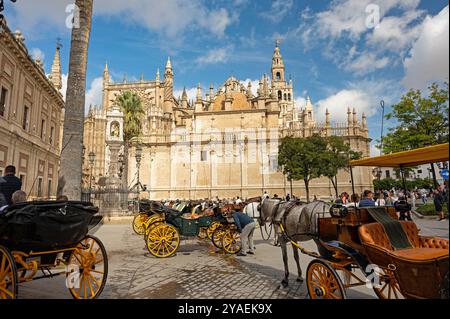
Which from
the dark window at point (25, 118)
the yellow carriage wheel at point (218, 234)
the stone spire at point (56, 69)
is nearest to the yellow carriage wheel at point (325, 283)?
the yellow carriage wheel at point (218, 234)

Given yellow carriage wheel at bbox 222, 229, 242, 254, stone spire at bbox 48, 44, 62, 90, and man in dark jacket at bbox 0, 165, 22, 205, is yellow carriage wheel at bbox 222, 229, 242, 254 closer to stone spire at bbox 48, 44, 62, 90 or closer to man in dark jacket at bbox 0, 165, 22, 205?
man in dark jacket at bbox 0, 165, 22, 205

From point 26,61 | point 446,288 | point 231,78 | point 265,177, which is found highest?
point 231,78

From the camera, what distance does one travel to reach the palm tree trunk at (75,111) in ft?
24.8

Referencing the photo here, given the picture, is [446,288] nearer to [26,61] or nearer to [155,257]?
[155,257]

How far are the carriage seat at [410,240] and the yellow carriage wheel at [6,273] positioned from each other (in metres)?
4.30

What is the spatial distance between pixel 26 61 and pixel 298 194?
33.1 metres

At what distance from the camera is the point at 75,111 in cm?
777

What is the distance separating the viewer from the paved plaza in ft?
14.5

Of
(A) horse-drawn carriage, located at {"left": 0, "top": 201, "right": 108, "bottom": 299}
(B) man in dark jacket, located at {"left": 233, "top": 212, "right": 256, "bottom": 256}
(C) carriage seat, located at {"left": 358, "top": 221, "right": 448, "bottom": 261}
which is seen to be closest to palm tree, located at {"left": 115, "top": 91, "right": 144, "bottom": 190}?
(B) man in dark jacket, located at {"left": 233, "top": 212, "right": 256, "bottom": 256}

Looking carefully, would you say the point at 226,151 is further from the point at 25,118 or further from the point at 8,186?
the point at 8,186

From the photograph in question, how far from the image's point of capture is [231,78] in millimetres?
50719

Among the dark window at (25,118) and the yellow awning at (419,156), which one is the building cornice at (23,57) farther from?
the yellow awning at (419,156)

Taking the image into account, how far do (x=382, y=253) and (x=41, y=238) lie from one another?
430 centimetres
